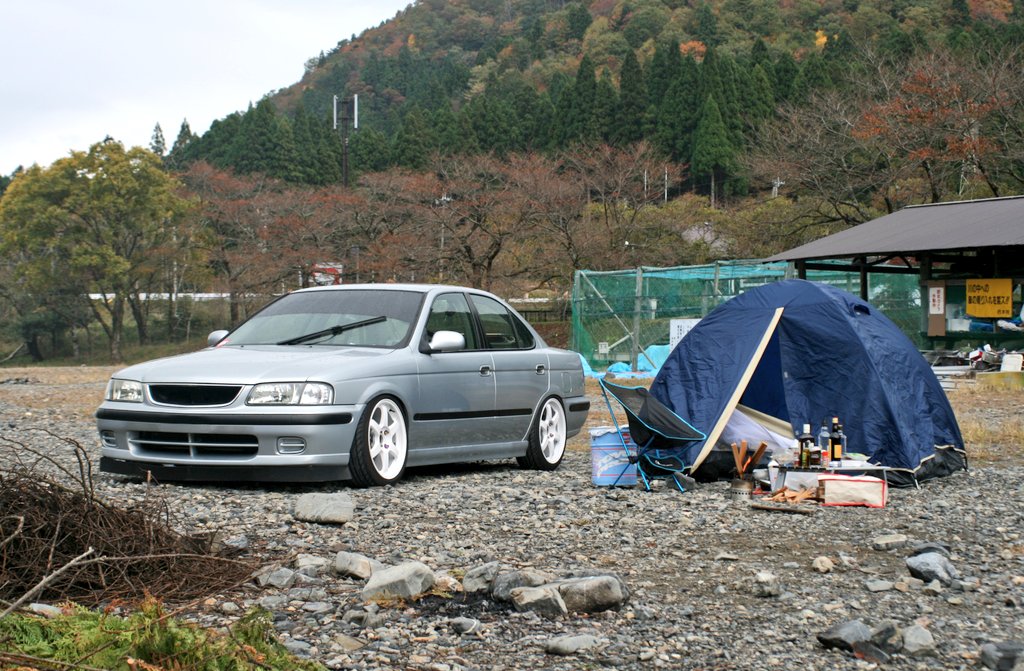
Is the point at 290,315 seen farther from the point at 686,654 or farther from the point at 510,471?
the point at 686,654

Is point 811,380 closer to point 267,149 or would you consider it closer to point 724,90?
point 724,90

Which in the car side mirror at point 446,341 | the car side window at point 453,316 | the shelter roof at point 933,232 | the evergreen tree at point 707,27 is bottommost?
the car side mirror at point 446,341

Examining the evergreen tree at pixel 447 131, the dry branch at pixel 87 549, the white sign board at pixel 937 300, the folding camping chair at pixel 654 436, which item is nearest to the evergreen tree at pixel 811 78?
the evergreen tree at pixel 447 131

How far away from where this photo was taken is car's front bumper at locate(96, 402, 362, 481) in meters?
7.32

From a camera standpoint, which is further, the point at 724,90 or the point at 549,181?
the point at 724,90

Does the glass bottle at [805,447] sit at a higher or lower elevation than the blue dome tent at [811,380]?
lower

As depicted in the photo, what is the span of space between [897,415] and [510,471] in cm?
317

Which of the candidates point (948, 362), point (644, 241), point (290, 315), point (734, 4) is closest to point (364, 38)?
point (734, 4)

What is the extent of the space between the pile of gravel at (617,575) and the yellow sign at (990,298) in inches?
592

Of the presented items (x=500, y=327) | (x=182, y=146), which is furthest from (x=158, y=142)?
(x=500, y=327)

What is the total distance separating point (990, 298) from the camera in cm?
2238

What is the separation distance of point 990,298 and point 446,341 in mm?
17280

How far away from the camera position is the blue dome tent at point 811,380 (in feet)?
29.5

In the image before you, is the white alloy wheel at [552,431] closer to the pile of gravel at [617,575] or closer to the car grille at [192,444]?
the pile of gravel at [617,575]
